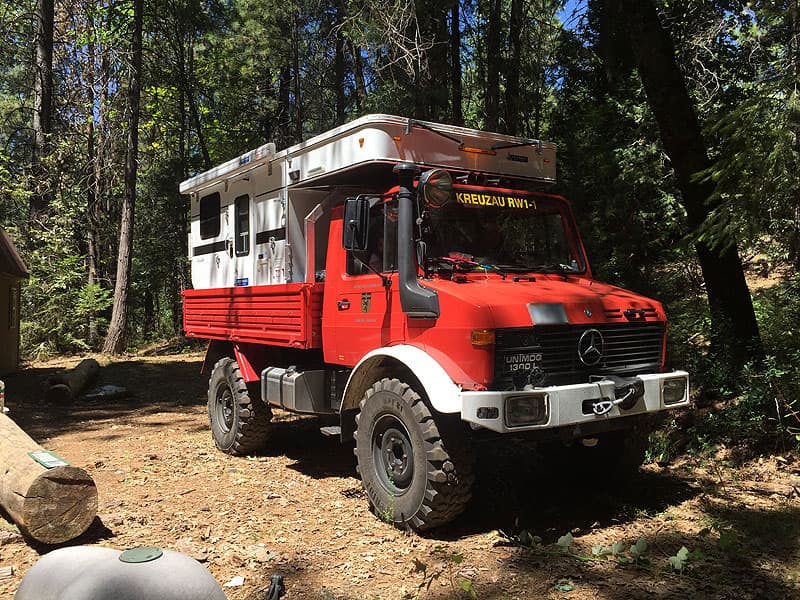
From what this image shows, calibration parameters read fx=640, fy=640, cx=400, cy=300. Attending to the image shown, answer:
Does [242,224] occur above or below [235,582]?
above

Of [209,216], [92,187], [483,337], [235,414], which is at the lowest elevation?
[235,414]

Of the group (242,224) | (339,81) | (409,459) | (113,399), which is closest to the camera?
(409,459)

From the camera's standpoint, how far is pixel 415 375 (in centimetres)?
480

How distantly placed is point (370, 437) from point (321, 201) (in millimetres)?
2704

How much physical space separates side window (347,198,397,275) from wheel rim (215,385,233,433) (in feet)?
10.5

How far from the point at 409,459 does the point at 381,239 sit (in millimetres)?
1849

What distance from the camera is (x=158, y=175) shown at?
78.8ft

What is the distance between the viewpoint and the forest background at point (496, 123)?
6.52m

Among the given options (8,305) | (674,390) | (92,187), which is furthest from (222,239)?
(92,187)

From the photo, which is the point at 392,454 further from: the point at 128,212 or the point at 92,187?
the point at 92,187

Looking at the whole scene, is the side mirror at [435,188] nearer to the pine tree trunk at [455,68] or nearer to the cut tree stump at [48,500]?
the cut tree stump at [48,500]

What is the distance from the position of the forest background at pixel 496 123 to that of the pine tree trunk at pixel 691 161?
0.02 m

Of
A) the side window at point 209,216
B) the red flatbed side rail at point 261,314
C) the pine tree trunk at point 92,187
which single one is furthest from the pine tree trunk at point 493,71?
the pine tree trunk at point 92,187

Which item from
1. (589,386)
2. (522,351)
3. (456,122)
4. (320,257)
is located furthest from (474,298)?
(456,122)
